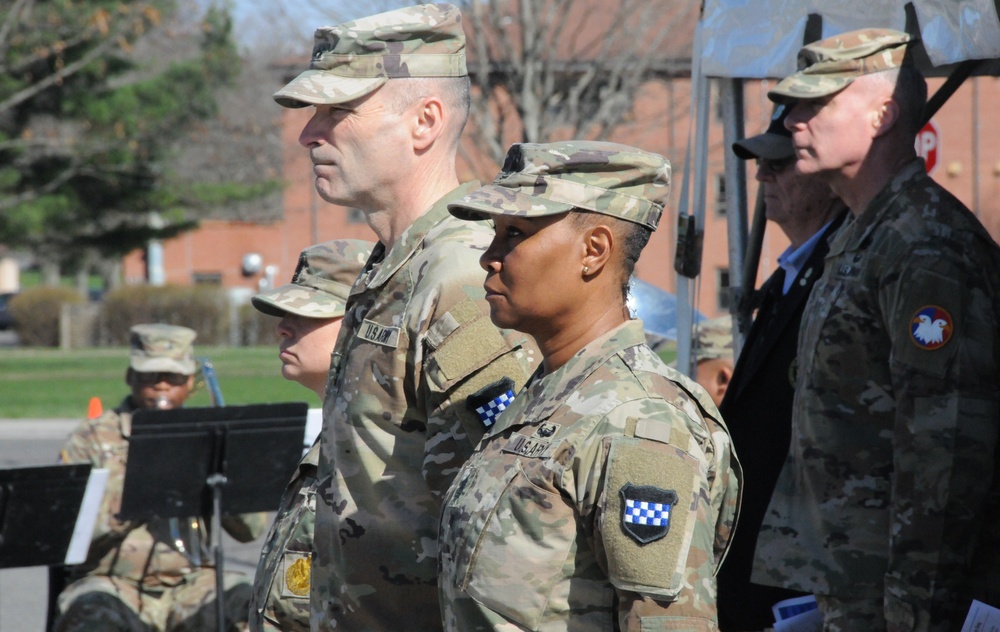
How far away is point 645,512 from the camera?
1.88 meters

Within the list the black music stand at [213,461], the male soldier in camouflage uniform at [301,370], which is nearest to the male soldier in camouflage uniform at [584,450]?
the male soldier in camouflage uniform at [301,370]

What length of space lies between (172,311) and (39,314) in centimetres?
425

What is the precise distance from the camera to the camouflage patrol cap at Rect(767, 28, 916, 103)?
9.95 ft

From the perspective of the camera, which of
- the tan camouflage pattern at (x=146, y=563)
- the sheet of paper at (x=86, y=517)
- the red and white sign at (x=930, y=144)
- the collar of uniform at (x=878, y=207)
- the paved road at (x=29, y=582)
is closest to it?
the collar of uniform at (x=878, y=207)

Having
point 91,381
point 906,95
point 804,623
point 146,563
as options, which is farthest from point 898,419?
point 91,381

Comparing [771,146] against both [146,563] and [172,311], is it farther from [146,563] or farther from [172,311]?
[172,311]

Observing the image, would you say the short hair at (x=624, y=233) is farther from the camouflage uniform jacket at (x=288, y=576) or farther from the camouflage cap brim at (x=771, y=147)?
the camouflage cap brim at (x=771, y=147)

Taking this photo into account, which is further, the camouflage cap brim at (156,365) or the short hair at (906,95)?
the camouflage cap brim at (156,365)

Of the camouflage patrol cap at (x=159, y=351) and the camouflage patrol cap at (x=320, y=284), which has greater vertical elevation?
the camouflage patrol cap at (x=320, y=284)

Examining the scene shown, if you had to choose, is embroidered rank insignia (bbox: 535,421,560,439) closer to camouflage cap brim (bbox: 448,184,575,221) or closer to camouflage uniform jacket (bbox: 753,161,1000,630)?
camouflage cap brim (bbox: 448,184,575,221)

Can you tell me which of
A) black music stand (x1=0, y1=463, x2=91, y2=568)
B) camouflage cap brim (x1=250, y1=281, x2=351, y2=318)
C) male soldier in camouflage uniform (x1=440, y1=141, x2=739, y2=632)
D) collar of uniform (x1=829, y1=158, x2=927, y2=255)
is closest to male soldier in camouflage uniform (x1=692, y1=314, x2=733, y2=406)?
camouflage cap brim (x1=250, y1=281, x2=351, y2=318)

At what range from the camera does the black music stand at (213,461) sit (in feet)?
17.0

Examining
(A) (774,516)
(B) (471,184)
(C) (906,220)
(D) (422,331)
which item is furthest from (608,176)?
(A) (774,516)

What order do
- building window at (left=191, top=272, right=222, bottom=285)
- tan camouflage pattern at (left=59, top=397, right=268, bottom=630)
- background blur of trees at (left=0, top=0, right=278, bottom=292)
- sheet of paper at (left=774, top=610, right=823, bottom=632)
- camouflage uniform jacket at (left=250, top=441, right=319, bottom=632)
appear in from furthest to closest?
1. building window at (left=191, top=272, right=222, bottom=285)
2. background blur of trees at (left=0, top=0, right=278, bottom=292)
3. tan camouflage pattern at (left=59, top=397, right=268, bottom=630)
4. camouflage uniform jacket at (left=250, top=441, right=319, bottom=632)
5. sheet of paper at (left=774, top=610, right=823, bottom=632)
